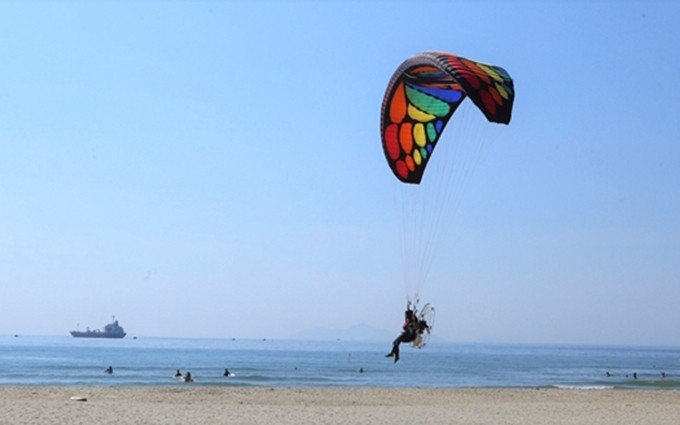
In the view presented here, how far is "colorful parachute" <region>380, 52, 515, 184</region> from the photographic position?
12.2 m

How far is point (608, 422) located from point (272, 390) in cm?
1210

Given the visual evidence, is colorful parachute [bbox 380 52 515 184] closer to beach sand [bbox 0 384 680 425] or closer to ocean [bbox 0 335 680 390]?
beach sand [bbox 0 384 680 425]

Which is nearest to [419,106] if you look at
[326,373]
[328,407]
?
[328,407]

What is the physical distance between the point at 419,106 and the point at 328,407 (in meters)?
8.89

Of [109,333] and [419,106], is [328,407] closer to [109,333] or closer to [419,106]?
[419,106]

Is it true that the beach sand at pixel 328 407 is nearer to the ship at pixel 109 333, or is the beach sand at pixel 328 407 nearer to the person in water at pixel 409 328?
the person in water at pixel 409 328

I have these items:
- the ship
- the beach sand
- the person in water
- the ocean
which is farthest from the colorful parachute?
the ship

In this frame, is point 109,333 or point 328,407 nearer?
point 328,407

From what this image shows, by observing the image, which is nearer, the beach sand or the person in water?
the person in water

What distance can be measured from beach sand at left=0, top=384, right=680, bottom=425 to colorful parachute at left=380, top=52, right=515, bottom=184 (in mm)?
5296

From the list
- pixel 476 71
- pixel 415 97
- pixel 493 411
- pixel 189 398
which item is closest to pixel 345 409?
pixel 493 411

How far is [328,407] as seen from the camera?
19719 millimetres

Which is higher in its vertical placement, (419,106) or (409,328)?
(419,106)

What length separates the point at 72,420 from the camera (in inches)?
585
